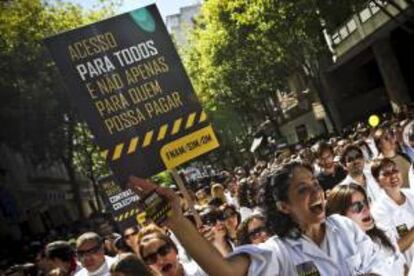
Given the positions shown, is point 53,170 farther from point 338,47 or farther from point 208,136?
point 208,136

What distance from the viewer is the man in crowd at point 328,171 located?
8.09 m

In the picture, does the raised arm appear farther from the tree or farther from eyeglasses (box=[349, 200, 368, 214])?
the tree

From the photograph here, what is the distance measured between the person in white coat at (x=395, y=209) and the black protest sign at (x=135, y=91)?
1.40 m

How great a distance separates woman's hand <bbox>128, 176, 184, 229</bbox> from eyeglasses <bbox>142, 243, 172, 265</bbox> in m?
1.08

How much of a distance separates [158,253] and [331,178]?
169 inches

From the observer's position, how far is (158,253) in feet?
13.9

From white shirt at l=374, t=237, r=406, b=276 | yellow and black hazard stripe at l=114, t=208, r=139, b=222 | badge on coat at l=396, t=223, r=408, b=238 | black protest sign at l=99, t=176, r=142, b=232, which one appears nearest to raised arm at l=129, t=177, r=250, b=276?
white shirt at l=374, t=237, r=406, b=276

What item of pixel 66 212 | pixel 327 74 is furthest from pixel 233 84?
pixel 66 212

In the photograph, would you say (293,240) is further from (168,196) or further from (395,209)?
(395,209)

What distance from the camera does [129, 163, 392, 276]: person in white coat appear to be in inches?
124

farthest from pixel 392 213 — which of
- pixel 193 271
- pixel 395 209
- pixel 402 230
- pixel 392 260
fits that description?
pixel 193 271

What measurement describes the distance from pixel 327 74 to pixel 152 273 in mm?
33846

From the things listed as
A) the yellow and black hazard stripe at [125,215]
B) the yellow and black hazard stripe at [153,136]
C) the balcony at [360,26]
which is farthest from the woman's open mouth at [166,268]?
the balcony at [360,26]

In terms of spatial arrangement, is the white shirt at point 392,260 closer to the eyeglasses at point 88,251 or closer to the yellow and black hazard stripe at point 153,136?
the yellow and black hazard stripe at point 153,136
